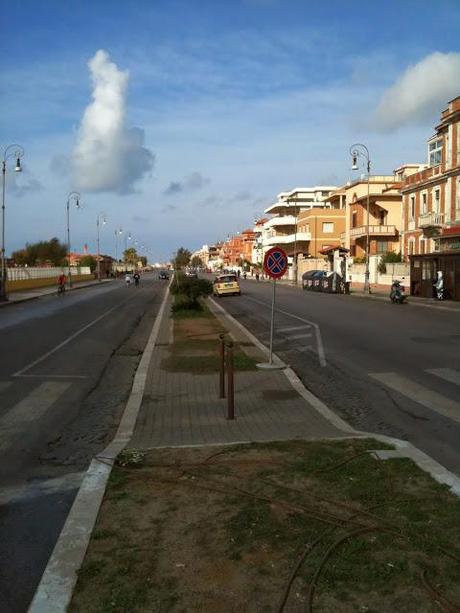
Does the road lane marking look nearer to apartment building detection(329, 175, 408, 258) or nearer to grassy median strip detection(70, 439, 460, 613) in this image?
grassy median strip detection(70, 439, 460, 613)

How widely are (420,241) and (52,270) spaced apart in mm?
45709

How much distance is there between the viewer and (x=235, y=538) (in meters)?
4.16

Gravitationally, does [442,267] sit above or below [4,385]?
above

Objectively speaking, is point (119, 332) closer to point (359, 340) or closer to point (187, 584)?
point (359, 340)

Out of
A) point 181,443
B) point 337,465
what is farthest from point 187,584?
point 181,443

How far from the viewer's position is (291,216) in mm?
103812

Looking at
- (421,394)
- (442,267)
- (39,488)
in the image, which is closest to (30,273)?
(442,267)

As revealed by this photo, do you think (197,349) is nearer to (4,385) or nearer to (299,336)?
(299,336)

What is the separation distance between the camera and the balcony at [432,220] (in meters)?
41.3

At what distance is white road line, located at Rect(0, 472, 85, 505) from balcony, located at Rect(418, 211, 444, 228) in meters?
39.0

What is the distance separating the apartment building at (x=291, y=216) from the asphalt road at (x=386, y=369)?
230ft

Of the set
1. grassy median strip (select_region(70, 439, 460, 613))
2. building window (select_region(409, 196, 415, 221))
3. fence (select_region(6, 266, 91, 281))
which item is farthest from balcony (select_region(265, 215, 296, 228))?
grassy median strip (select_region(70, 439, 460, 613))

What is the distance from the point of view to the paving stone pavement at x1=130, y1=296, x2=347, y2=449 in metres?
7.11

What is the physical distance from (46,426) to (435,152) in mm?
41021
